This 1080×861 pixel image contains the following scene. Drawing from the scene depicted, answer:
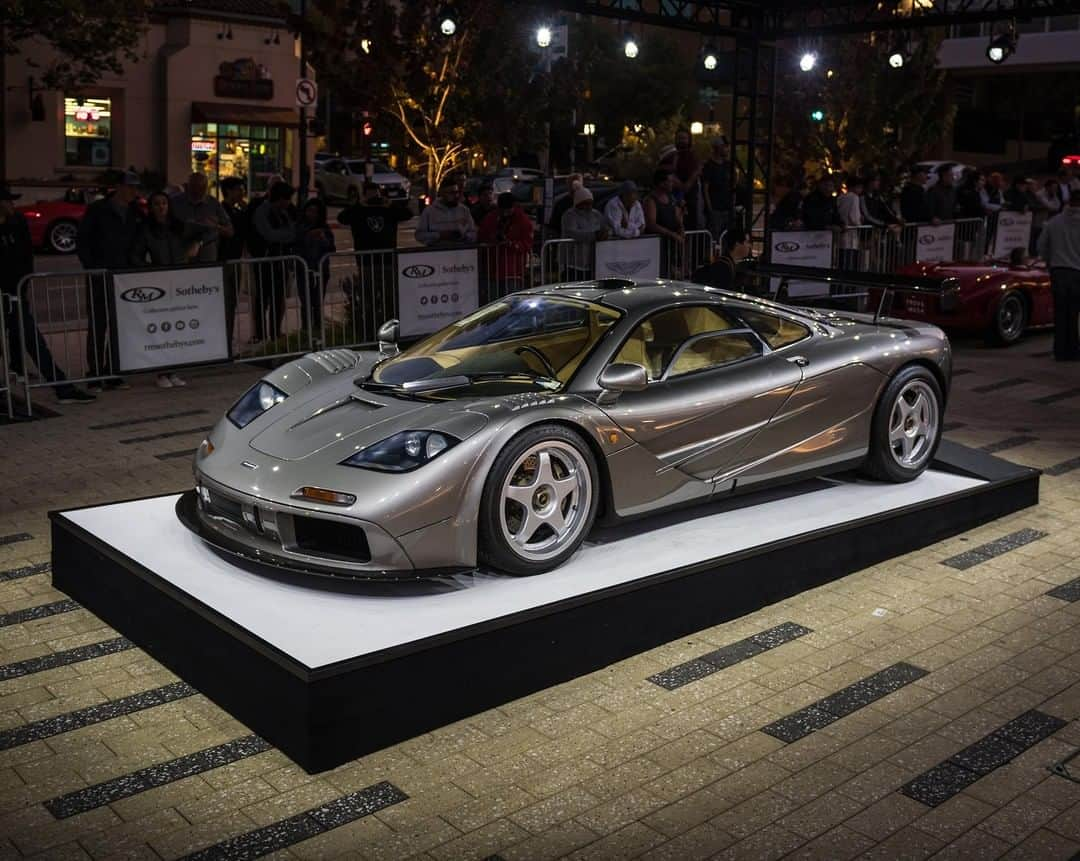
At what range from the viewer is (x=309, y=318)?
505 inches

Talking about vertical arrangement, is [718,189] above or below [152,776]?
above

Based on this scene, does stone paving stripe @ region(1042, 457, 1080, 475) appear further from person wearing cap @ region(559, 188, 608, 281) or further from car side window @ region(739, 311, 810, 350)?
person wearing cap @ region(559, 188, 608, 281)

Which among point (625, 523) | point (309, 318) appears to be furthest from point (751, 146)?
point (625, 523)

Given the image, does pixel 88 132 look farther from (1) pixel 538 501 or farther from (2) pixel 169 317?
(1) pixel 538 501

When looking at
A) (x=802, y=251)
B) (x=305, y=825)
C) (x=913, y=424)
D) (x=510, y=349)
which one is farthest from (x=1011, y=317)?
(x=305, y=825)

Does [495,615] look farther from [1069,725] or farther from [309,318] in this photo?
[309,318]

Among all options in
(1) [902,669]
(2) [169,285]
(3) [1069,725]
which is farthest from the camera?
(2) [169,285]

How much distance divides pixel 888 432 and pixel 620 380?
219 centimetres

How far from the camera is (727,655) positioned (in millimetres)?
5988

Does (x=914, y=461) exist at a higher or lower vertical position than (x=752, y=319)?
lower

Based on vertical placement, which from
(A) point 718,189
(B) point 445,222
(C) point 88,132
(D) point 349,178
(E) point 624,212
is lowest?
(B) point 445,222

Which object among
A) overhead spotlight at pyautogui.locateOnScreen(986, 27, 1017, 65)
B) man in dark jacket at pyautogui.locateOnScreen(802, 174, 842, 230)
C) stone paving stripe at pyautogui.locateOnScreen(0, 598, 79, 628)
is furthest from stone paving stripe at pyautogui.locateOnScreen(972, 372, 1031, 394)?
overhead spotlight at pyautogui.locateOnScreen(986, 27, 1017, 65)

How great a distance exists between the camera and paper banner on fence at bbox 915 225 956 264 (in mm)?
17891

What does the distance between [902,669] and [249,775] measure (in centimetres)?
283
